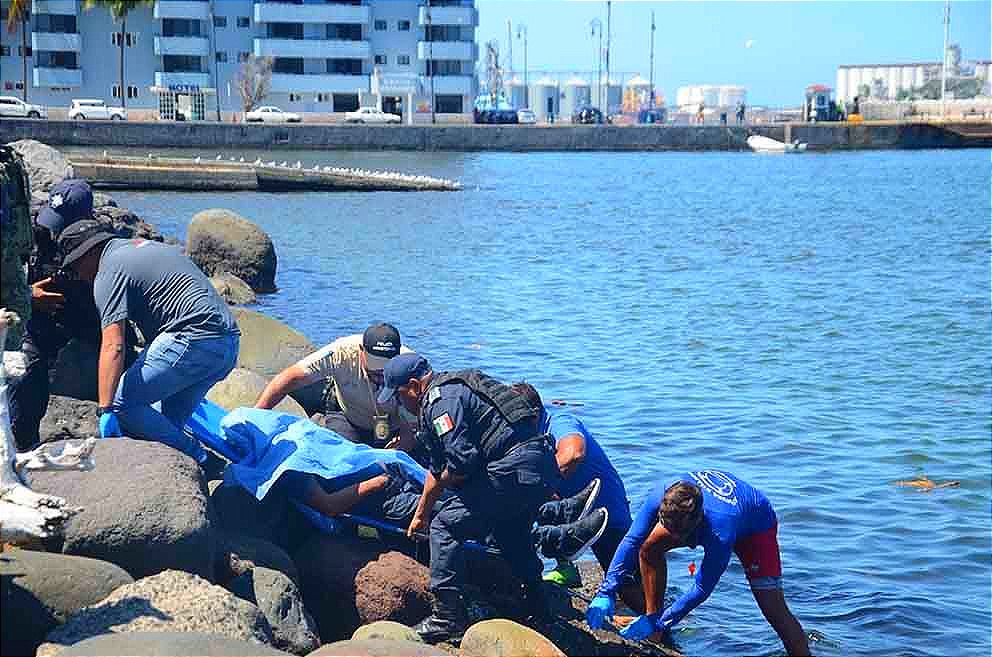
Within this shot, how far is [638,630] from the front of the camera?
23.9ft

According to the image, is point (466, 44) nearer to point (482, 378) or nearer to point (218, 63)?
point (218, 63)

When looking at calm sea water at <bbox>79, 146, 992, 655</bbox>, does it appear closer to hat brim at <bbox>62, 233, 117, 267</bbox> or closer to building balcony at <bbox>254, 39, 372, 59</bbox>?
hat brim at <bbox>62, 233, 117, 267</bbox>

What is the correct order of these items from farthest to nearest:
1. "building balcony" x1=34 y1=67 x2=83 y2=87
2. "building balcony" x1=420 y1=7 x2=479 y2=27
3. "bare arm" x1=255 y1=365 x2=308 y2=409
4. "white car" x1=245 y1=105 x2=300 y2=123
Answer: "building balcony" x1=420 y1=7 x2=479 y2=27 → "building balcony" x1=34 y1=67 x2=83 y2=87 → "white car" x1=245 y1=105 x2=300 y2=123 → "bare arm" x1=255 y1=365 x2=308 y2=409

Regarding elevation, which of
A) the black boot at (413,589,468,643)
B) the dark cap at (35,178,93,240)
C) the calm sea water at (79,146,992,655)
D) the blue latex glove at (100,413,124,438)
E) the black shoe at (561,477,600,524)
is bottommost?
the calm sea water at (79,146,992,655)

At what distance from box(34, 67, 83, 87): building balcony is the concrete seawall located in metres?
19.8

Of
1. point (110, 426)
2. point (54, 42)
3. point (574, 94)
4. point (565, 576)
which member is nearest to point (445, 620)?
point (565, 576)

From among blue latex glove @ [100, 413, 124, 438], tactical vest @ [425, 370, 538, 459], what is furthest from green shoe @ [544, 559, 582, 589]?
blue latex glove @ [100, 413, 124, 438]

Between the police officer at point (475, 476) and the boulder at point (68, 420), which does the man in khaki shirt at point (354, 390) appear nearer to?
the boulder at point (68, 420)

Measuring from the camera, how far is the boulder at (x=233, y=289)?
1922 cm

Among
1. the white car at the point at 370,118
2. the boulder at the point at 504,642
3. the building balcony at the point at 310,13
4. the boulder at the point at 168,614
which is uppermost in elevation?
the building balcony at the point at 310,13

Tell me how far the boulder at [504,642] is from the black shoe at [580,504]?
142cm

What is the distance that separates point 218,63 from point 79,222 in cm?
8496

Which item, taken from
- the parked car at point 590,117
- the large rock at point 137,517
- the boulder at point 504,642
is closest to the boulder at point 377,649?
the boulder at point 504,642

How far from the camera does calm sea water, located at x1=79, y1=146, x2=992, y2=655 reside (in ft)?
30.5
